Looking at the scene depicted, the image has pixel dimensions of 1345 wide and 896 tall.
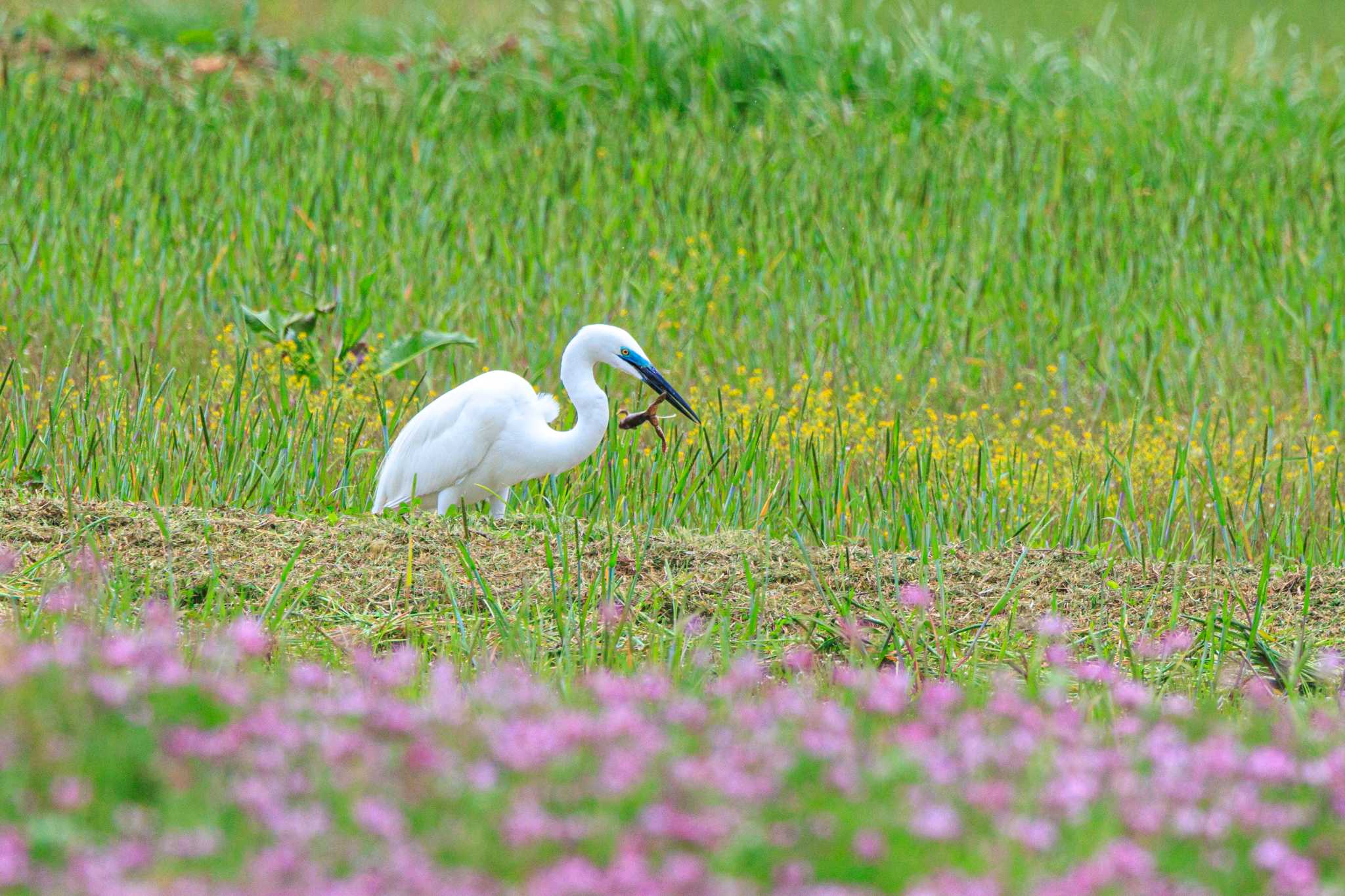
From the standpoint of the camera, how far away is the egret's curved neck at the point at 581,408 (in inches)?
202

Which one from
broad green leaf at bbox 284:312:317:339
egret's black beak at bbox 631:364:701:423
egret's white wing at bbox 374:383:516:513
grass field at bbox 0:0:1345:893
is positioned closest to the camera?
grass field at bbox 0:0:1345:893

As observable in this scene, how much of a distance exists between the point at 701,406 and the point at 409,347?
119 cm

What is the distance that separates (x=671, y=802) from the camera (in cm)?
214

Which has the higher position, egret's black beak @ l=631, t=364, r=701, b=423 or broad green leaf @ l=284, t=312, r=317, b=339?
broad green leaf @ l=284, t=312, r=317, b=339

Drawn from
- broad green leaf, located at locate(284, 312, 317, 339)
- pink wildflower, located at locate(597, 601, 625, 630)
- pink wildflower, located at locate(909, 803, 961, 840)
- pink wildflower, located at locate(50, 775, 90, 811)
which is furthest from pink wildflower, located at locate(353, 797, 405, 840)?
broad green leaf, located at locate(284, 312, 317, 339)

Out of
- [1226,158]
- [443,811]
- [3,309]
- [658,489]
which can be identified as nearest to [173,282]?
[3,309]

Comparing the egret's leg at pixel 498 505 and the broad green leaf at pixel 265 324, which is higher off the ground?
the broad green leaf at pixel 265 324

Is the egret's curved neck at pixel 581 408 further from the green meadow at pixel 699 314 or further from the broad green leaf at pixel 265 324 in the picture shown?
the broad green leaf at pixel 265 324

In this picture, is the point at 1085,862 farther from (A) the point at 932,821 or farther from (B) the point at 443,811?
(B) the point at 443,811

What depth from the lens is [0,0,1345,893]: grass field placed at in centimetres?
225

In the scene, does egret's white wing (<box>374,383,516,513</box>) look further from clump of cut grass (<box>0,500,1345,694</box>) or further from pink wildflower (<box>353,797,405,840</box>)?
pink wildflower (<box>353,797,405,840</box>)

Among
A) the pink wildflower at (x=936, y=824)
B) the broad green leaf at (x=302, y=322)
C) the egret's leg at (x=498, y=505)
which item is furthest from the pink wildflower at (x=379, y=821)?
the broad green leaf at (x=302, y=322)

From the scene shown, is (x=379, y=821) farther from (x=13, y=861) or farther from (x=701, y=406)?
(x=701, y=406)

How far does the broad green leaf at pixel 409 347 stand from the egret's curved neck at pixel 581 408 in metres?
1.34
